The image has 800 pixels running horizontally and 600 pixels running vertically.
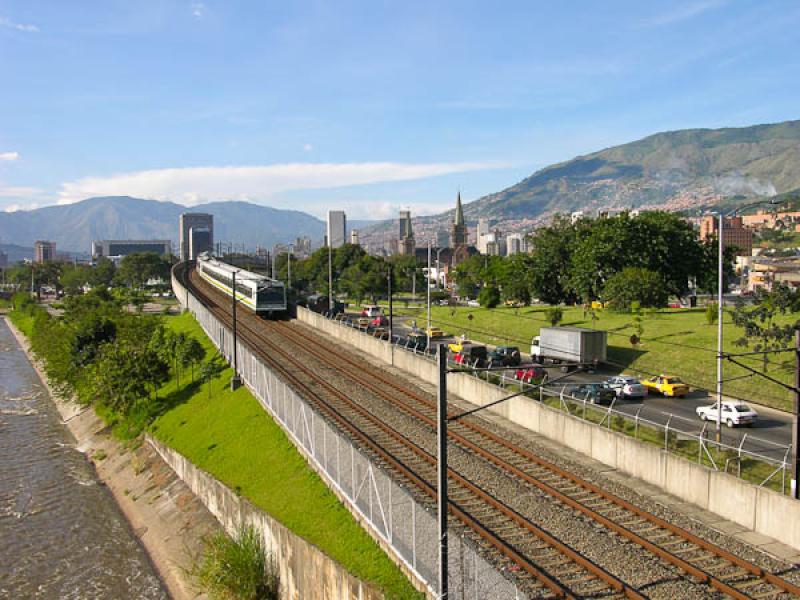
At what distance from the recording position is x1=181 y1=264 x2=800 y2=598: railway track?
598 inches

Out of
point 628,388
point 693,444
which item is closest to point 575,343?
point 628,388

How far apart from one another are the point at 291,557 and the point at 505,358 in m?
29.4

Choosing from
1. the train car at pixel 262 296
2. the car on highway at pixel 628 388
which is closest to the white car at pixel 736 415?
the car on highway at pixel 628 388

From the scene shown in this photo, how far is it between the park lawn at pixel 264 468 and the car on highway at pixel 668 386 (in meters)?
19.4

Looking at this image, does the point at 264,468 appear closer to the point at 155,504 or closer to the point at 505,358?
the point at 155,504

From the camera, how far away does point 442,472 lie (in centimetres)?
1327

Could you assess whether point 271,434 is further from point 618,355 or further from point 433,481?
point 618,355

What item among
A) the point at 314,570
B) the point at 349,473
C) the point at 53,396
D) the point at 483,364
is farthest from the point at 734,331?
the point at 53,396

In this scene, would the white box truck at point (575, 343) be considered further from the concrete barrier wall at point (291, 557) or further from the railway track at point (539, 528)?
the concrete barrier wall at point (291, 557)

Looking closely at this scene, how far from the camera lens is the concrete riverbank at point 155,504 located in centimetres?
2566

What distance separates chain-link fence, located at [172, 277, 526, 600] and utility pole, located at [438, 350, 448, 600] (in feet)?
1.43

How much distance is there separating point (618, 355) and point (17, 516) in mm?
34619

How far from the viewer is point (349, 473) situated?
20953 mm

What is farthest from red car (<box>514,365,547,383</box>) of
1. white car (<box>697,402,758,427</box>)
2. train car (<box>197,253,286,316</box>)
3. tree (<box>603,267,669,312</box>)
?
train car (<box>197,253,286,316</box>)
